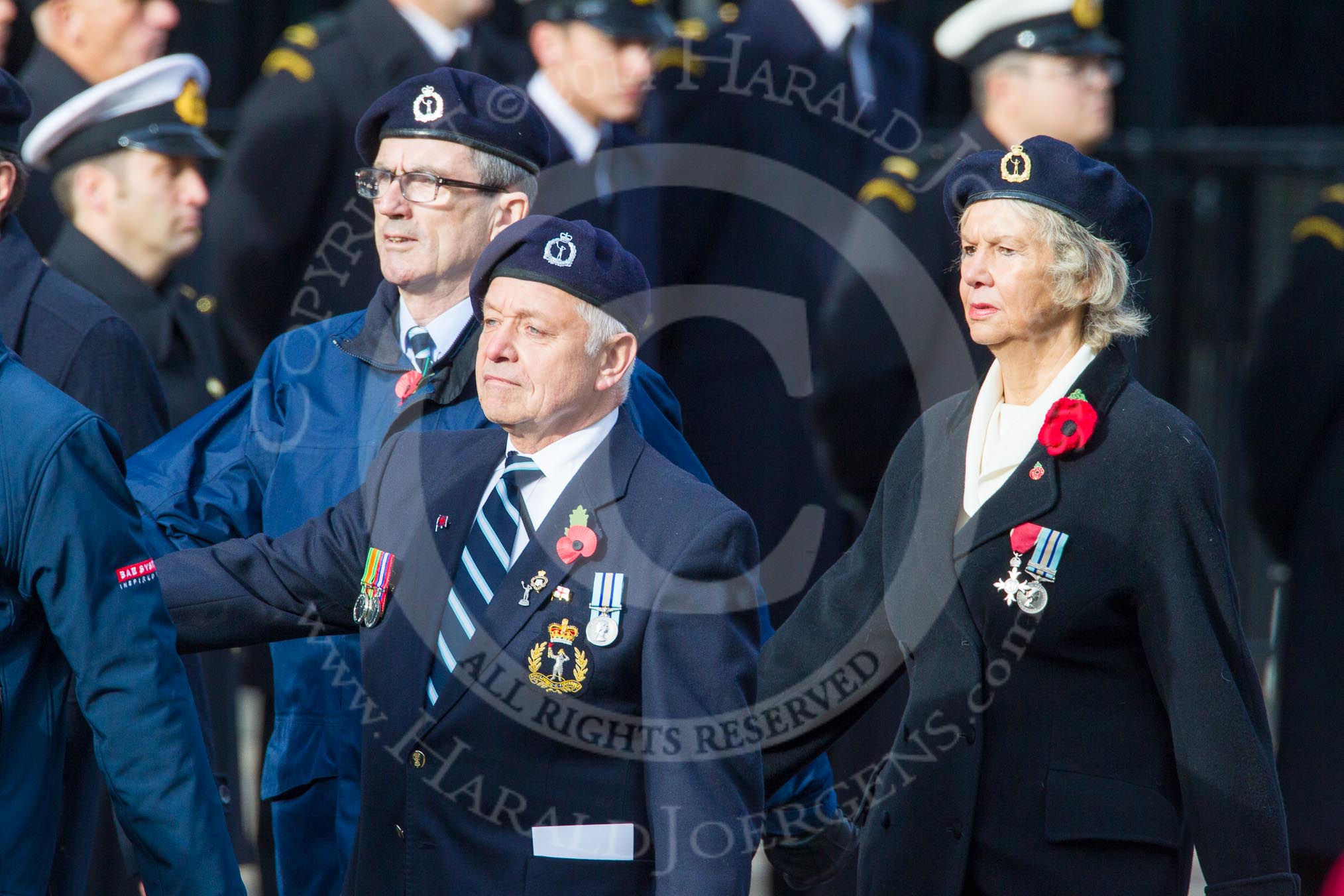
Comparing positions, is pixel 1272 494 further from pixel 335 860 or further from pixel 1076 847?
pixel 335 860

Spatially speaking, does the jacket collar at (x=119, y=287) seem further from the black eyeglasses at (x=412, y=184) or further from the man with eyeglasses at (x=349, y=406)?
the black eyeglasses at (x=412, y=184)

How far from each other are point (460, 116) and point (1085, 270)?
1.30 m

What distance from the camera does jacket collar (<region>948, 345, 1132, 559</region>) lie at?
3.37 m

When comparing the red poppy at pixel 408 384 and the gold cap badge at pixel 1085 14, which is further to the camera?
the gold cap badge at pixel 1085 14

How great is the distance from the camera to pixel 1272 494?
217 inches

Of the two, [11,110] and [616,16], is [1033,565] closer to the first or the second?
[11,110]

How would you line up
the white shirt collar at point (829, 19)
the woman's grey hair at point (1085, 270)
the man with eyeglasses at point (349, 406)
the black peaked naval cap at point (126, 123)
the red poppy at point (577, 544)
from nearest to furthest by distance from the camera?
the red poppy at point (577, 544) → the woman's grey hair at point (1085, 270) → the man with eyeglasses at point (349, 406) → the black peaked naval cap at point (126, 123) → the white shirt collar at point (829, 19)

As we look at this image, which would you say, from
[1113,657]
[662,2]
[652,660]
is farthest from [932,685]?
[662,2]

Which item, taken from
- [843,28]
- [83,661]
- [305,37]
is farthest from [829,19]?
[83,661]

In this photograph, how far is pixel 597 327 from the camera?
331 cm

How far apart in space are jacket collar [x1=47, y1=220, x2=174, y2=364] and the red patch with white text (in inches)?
82.7

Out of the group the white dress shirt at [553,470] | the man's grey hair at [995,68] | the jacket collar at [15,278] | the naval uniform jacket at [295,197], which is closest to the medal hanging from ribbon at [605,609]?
the white dress shirt at [553,470]

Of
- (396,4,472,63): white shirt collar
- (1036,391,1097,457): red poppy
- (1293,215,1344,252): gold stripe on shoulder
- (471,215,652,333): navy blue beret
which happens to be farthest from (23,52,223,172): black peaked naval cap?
(1293,215,1344,252): gold stripe on shoulder

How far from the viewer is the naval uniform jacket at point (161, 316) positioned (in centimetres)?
502
